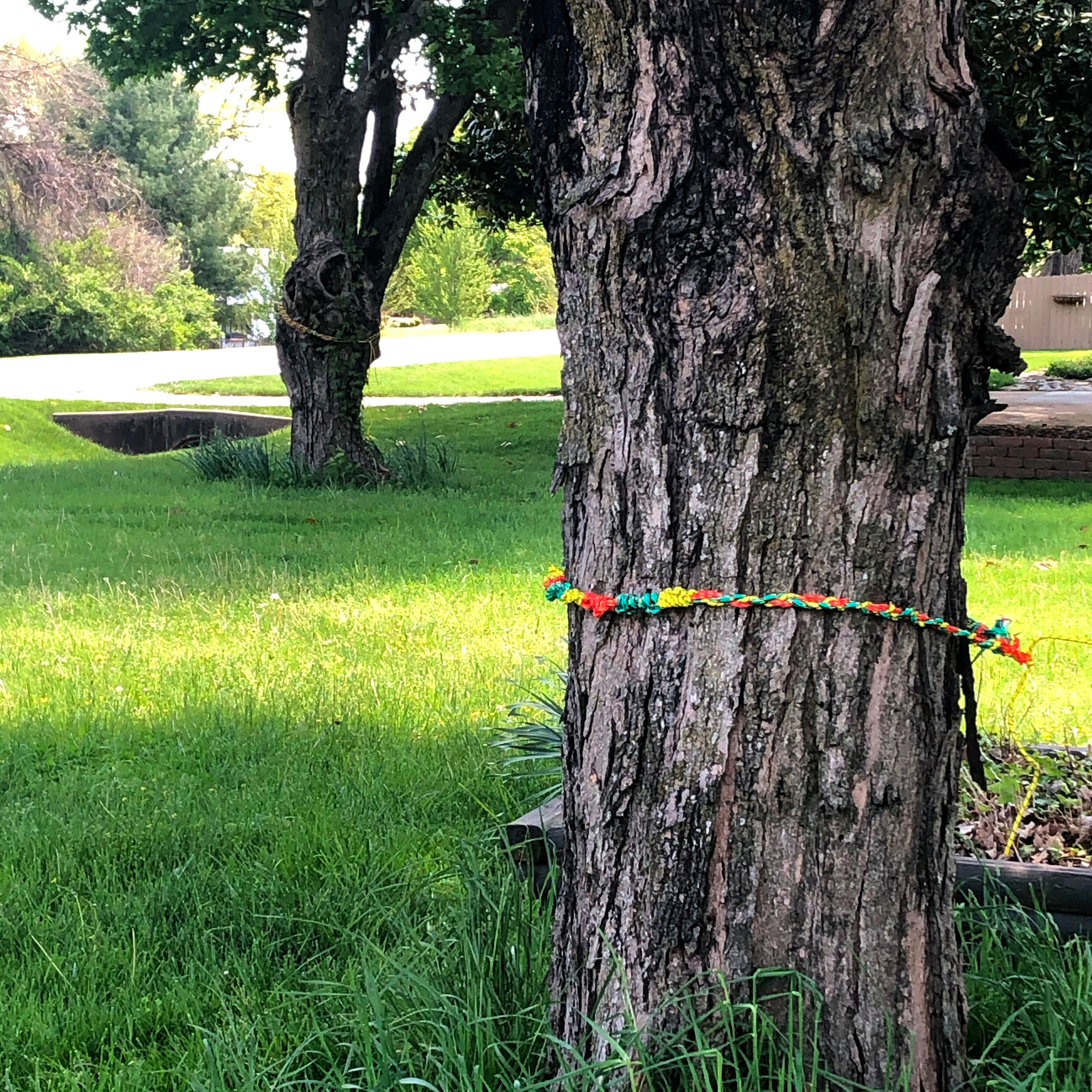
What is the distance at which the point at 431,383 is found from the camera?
75.4 ft

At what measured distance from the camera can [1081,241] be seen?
27.3ft

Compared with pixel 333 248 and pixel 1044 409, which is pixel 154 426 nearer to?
pixel 333 248

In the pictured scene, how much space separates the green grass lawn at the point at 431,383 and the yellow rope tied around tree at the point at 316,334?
10.2m

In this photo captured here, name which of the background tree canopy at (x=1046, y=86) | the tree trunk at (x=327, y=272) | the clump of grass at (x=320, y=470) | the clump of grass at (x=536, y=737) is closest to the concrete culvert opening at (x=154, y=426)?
the clump of grass at (x=320, y=470)

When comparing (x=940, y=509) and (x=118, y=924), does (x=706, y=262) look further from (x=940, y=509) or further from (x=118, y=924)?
(x=118, y=924)

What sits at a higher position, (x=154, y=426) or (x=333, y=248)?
(x=333, y=248)

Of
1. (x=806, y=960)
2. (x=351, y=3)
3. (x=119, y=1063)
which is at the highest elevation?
(x=351, y=3)

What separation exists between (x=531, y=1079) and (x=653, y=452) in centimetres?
95

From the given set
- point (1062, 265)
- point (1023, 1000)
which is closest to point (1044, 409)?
point (1023, 1000)

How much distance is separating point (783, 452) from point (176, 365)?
93.7 feet

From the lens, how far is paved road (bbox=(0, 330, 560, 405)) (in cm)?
2092

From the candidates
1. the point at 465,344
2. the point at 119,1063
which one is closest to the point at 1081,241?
the point at 119,1063

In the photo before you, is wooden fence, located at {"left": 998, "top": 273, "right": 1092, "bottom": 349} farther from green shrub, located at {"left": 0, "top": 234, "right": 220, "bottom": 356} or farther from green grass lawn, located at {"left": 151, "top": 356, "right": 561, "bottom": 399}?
green shrub, located at {"left": 0, "top": 234, "right": 220, "bottom": 356}

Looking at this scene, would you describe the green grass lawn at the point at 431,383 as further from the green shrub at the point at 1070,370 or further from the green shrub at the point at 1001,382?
the green shrub at the point at 1070,370
